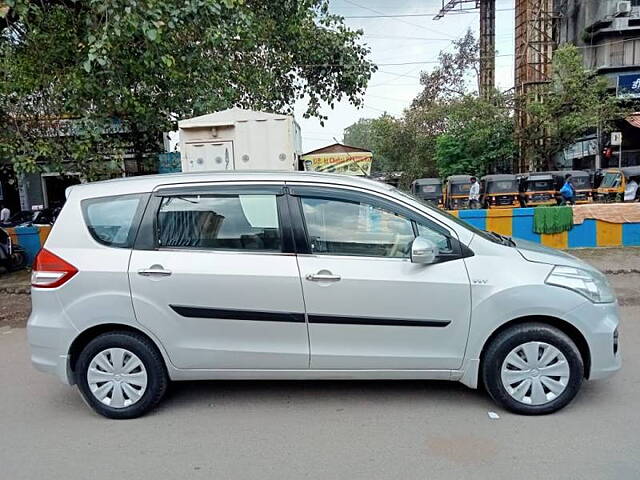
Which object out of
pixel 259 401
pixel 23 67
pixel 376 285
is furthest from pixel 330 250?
pixel 23 67

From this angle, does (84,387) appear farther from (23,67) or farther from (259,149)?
(23,67)

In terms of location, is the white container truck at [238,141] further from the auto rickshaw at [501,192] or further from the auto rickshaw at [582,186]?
the auto rickshaw at [582,186]

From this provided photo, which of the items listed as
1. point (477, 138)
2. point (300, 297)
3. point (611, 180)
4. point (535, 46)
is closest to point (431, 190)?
point (611, 180)

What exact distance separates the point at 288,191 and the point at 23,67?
6.55 metres

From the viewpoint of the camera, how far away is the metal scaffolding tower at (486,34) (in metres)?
29.5

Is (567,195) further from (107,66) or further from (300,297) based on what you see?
(300,297)

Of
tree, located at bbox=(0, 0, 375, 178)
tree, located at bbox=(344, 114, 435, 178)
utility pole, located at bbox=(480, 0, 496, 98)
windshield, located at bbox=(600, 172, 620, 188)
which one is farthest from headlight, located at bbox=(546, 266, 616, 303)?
utility pole, located at bbox=(480, 0, 496, 98)

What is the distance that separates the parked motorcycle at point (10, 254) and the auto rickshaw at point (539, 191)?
45.6 ft

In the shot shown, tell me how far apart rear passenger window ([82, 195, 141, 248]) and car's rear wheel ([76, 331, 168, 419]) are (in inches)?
27.1

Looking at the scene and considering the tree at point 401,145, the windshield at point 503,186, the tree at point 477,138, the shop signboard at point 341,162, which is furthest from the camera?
the tree at point 401,145

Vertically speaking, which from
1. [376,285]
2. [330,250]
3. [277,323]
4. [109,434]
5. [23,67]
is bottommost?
[109,434]

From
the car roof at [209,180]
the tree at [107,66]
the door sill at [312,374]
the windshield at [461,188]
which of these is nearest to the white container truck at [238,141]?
the tree at [107,66]

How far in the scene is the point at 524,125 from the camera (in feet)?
78.6

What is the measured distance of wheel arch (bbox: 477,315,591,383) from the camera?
3.42 metres
